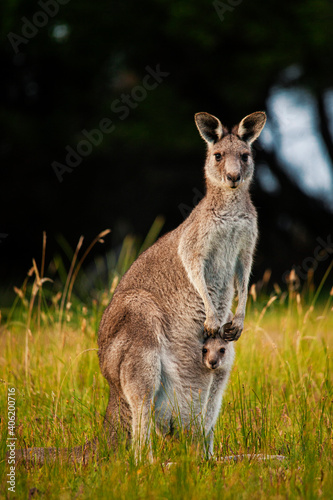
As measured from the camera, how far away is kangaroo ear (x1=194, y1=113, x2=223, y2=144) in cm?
468

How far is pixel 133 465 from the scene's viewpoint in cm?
345

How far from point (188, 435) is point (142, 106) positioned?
7.96 meters

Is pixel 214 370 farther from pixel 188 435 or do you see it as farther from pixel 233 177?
pixel 233 177

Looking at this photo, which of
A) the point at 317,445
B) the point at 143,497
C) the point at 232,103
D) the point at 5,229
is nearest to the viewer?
the point at 143,497

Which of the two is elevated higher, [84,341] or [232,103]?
[232,103]

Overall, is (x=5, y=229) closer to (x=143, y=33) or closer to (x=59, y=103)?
(x=59, y=103)

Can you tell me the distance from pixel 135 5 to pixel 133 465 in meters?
9.01

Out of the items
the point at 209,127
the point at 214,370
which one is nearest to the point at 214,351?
the point at 214,370

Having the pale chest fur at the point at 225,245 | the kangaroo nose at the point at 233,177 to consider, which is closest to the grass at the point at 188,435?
the pale chest fur at the point at 225,245

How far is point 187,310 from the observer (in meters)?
4.55

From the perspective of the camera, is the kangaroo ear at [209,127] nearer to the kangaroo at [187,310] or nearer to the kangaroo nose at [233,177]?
the kangaroo at [187,310]

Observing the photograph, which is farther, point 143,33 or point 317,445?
point 143,33

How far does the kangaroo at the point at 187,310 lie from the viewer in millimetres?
4148

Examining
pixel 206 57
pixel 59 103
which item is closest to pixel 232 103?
pixel 206 57
